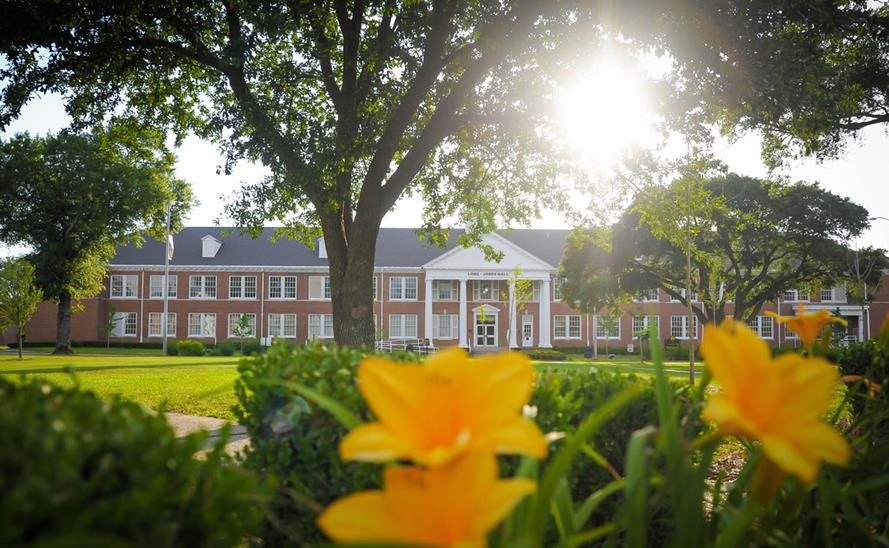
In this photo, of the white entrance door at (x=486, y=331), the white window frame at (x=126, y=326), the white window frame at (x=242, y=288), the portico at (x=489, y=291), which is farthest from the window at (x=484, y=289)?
the white window frame at (x=126, y=326)

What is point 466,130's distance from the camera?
12922mm

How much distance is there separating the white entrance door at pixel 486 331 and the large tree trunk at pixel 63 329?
27.6 meters

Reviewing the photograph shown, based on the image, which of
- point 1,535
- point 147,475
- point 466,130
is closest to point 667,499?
point 147,475

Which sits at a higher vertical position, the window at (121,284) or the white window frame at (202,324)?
the window at (121,284)

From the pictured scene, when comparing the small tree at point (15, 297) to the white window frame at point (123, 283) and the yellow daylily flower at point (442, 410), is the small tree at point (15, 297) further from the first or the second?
the yellow daylily flower at point (442, 410)

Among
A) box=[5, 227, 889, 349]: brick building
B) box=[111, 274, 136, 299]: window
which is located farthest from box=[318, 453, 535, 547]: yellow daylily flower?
box=[111, 274, 136, 299]: window

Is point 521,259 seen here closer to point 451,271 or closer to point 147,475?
point 451,271

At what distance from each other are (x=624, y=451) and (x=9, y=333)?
57.0 metres

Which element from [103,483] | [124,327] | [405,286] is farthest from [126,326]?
[103,483]

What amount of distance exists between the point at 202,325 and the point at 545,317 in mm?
26928

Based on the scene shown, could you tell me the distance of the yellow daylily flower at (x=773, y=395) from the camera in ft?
2.53

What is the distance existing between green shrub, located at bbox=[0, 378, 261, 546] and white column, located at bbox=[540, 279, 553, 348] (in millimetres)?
45243

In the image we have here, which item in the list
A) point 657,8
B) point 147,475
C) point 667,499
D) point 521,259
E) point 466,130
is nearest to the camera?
point 147,475

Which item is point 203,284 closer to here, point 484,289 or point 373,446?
point 484,289
